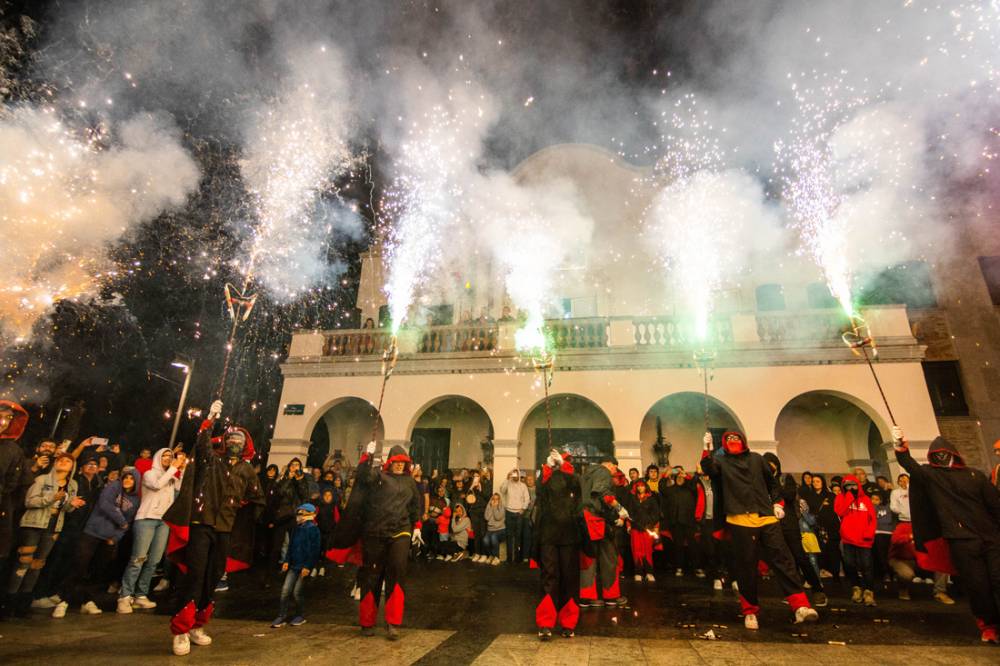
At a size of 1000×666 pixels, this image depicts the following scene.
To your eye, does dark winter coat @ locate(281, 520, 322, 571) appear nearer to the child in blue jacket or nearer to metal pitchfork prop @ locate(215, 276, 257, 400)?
the child in blue jacket

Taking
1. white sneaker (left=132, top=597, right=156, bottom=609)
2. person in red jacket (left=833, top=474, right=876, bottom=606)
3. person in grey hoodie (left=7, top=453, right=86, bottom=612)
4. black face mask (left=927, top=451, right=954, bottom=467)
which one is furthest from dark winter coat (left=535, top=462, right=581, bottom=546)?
person in grey hoodie (left=7, top=453, right=86, bottom=612)

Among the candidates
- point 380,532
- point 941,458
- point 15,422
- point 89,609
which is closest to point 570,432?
point 941,458

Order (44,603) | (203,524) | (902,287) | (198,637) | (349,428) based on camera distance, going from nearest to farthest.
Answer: (198,637)
(203,524)
(44,603)
(902,287)
(349,428)

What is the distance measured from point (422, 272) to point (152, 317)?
45.8 feet

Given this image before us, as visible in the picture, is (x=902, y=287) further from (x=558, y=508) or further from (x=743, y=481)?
(x=558, y=508)

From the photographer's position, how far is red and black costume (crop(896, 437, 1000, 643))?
4874mm

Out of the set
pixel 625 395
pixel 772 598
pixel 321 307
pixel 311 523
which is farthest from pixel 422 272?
pixel 772 598

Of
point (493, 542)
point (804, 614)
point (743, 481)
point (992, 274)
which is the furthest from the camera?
point (992, 274)

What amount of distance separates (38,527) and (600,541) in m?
7.05

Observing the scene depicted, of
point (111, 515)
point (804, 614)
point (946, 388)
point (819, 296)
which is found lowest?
point (804, 614)

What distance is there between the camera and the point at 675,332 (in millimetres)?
13195

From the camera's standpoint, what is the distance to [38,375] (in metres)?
18.9

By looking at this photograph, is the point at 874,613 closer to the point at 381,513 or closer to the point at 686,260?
the point at 381,513

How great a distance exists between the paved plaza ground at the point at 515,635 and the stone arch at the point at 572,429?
7075 millimetres
